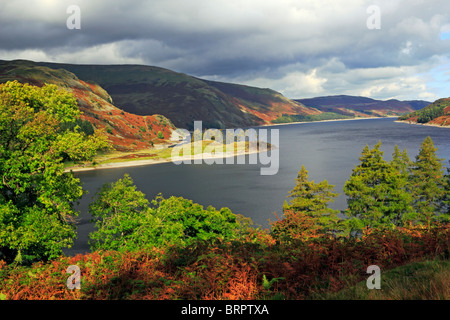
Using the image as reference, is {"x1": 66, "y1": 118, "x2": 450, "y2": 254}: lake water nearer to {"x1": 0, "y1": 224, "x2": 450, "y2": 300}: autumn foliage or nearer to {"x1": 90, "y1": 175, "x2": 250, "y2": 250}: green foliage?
{"x1": 90, "y1": 175, "x2": 250, "y2": 250}: green foliage

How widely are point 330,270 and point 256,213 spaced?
168 feet

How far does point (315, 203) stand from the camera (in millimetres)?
38188

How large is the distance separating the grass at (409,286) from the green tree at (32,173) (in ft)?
59.0

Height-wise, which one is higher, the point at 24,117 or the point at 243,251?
the point at 24,117

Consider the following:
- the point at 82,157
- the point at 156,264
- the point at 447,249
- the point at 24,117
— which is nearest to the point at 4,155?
the point at 24,117

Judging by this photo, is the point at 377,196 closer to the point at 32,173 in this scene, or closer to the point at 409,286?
the point at 409,286

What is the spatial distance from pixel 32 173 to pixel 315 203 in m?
30.1

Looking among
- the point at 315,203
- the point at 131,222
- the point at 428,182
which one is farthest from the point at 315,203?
the point at 131,222

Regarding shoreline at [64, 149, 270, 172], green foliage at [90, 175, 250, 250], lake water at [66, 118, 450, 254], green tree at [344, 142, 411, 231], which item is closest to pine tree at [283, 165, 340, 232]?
green tree at [344, 142, 411, 231]

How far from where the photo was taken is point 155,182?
9800cm

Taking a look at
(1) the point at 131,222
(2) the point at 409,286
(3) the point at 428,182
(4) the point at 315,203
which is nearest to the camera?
(2) the point at 409,286

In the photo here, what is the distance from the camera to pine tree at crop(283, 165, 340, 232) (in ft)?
121

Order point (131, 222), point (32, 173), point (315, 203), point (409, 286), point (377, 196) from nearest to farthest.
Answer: point (409, 286) → point (32, 173) → point (131, 222) → point (377, 196) → point (315, 203)

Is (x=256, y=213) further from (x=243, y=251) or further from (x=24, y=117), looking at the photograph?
(x=243, y=251)
